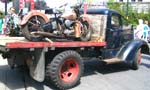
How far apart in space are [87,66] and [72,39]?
7.76ft

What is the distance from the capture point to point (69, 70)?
28.3 ft

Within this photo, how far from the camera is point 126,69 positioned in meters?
11.3

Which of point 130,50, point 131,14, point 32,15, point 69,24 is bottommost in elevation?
point 130,50

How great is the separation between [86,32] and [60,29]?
0.95 metres

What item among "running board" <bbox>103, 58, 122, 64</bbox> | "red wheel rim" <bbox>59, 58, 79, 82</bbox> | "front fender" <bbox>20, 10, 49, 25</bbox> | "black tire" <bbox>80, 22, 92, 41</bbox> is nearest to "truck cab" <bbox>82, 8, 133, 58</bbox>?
"running board" <bbox>103, 58, 122, 64</bbox>

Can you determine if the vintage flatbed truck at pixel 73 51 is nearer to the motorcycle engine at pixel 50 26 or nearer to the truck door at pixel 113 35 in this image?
the truck door at pixel 113 35

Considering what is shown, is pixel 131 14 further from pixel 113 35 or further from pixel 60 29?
pixel 60 29

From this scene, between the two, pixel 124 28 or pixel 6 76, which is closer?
pixel 6 76

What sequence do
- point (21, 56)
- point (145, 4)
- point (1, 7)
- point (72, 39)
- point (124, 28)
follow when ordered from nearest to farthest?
1. point (21, 56)
2. point (72, 39)
3. point (124, 28)
4. point (1, 7)
5. point (145, 4)

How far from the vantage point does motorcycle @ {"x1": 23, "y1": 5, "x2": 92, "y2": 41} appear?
8.33 meters

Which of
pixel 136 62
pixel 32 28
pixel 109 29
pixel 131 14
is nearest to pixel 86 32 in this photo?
pixel 109 29

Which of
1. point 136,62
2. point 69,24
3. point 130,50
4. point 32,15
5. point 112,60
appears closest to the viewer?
point 32,15

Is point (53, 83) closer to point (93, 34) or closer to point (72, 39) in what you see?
point (72, 39)

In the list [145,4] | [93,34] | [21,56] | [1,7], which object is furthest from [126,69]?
[145,4]
